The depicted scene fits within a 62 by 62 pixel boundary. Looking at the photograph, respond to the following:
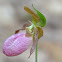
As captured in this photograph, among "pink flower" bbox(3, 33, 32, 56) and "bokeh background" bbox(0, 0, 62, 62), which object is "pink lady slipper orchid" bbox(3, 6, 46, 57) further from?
"bokeh background" bbox(0, 0, 62, 62)

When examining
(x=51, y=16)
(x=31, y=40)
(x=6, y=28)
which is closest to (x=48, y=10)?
(x=51, y=16)

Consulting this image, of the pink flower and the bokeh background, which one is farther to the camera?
the bokeh background

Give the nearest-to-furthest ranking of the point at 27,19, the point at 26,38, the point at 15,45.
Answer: the point at 15,45, the point at 26,38, the point at 27,19

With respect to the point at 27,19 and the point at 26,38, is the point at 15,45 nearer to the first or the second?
the point at 26,38

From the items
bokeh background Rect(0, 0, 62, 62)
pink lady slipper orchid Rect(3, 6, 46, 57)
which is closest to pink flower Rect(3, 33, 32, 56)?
pink lady slipper orchid Rect(3, 6, 46, 57)

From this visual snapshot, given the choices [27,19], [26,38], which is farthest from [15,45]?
[27,19]

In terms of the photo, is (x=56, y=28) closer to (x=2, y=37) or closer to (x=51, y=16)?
(x=51, y=16)
